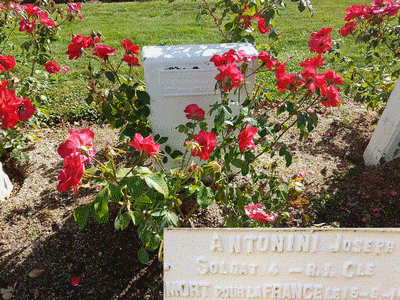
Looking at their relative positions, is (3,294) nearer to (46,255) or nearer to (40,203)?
(46,255)

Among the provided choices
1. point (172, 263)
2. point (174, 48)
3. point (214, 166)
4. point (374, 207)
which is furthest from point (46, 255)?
point (374, 207)

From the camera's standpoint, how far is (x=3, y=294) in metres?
1.85

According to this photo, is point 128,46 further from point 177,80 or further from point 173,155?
point 173,155

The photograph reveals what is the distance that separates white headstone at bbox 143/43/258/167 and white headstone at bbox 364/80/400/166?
3.40 ft

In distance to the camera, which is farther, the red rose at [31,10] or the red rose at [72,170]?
the red rose at [31,10]

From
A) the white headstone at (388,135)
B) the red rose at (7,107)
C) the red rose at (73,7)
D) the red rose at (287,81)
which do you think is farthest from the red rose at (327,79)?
the red rose at (73,7)

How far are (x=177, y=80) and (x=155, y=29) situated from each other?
14.1ft

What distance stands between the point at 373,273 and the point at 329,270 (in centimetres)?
18

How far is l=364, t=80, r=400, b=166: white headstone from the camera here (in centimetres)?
239

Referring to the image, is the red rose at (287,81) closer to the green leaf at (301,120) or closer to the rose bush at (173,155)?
the rose bush at (173,155)

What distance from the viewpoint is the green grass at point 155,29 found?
4.05m

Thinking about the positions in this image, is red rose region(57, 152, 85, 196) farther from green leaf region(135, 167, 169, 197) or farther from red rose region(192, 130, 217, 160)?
red rose region(192, 130, 217, 160)

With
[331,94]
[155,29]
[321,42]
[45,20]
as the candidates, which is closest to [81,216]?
[331,94]

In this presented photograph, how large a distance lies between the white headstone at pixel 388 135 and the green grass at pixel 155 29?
2.24 meters
